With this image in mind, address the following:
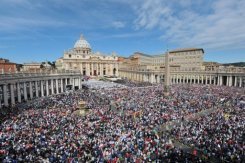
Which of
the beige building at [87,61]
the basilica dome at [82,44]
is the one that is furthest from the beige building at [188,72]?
the basilica dome at [82,44]

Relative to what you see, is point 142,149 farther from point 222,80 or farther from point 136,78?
point 136,78

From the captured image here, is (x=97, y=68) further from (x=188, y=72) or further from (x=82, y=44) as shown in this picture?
(x=188, y=72)

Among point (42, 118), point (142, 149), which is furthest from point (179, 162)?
point (42, 118)

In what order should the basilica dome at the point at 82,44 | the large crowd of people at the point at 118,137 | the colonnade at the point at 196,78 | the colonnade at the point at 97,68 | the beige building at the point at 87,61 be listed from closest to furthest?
1. the large crowd of people at the point at 118,137
2. the colonnade at the point at 196,78
3. the beige building at the point at 87,61
4. the colonnade at the point at 97,68
5. the basilica dome at the point at 82,44

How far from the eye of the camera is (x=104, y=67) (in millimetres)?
133125

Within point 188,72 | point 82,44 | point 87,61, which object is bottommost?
point 188,72

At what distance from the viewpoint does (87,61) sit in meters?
125

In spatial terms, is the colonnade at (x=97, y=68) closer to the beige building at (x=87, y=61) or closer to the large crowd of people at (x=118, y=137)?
the beige building at (x=87, y=61)

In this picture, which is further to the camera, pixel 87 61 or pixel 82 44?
pixel 82 44

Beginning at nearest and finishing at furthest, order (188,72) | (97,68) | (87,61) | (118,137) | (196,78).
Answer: (118,137)
(196,78)
(188,72)
(87,61)
(97,68)

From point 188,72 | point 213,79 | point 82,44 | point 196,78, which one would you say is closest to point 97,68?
point 82,44

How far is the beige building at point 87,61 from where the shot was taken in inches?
4668

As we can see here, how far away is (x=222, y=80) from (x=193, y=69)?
694 inches

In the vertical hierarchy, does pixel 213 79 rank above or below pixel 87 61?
below
